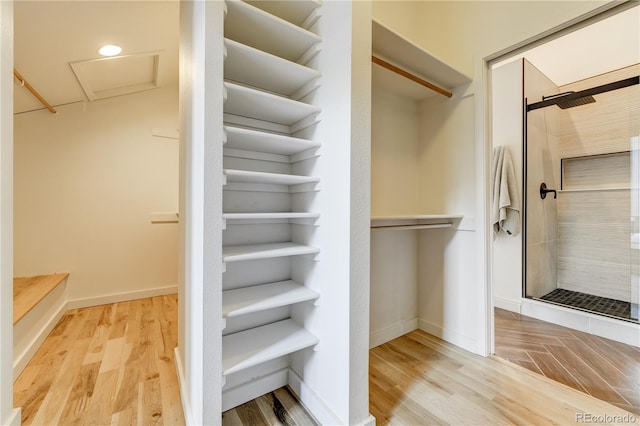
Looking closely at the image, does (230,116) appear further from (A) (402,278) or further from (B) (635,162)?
(B) (635,162)

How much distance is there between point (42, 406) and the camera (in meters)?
1.42

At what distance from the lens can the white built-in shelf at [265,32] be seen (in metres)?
1.21

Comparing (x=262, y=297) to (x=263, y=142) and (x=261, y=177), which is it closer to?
(x=261, y=177)

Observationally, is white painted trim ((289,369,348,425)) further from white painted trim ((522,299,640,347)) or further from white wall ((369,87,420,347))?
white painted trim ((522,299,640,347))

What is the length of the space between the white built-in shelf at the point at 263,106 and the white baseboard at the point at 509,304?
266cm

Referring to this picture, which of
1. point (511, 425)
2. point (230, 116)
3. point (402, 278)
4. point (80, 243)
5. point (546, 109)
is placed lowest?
point (511, 425)

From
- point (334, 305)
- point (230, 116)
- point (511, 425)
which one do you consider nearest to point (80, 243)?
point (230, 116)

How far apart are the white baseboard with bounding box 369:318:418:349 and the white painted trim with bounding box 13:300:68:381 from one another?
223 centimetres

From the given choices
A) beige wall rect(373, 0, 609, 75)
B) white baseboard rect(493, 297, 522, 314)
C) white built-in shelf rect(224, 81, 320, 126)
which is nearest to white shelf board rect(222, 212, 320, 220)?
white built-in shelf rect(224, 81, 320, 126)

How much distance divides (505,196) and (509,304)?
1086mm

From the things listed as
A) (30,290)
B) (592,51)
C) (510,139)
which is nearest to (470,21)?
(592,51)

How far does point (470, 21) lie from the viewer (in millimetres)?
2002

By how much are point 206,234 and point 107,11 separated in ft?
5.63

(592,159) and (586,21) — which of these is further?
(592,159)
